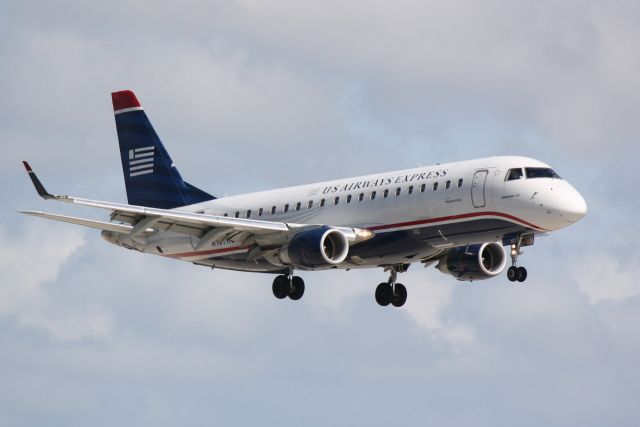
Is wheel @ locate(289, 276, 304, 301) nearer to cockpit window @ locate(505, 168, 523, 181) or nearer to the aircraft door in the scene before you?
the aircraft door

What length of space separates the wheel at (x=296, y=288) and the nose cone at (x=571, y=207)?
12.8 metres

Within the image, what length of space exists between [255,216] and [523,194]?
13772mm

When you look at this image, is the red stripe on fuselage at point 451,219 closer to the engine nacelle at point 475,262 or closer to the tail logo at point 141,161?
the engine nacelle at point 475,262

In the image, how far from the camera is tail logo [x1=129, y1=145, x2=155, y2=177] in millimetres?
71500

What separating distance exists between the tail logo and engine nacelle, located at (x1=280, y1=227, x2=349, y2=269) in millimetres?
14089

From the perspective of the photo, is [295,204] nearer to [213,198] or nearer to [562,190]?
[213,198]

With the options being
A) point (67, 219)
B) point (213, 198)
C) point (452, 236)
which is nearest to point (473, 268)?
point (452, 236)

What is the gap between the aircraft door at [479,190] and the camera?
56938 mm

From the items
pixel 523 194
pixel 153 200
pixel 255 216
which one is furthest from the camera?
pixel 153 200

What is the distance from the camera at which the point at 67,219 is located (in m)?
60.8

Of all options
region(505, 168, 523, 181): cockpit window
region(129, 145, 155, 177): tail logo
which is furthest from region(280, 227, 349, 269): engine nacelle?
region(129, 145, 155, 177): tail logo

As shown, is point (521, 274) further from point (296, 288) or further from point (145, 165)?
point (145, 165)

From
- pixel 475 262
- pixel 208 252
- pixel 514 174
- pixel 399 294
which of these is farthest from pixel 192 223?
pixel 514 174

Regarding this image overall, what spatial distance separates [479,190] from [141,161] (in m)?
21.2
